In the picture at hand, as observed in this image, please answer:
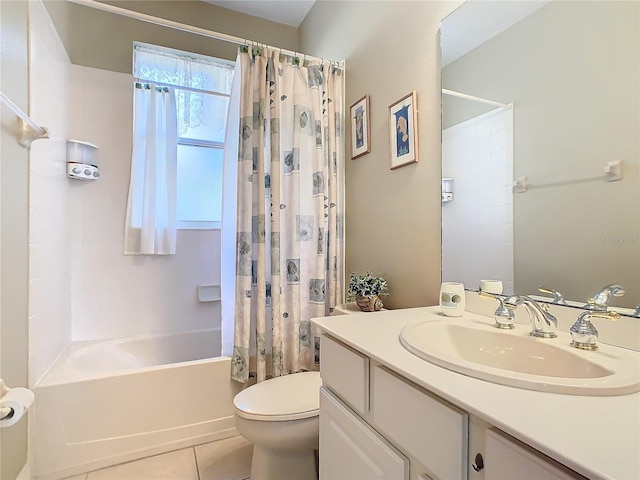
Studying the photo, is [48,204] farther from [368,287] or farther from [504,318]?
[504,318]

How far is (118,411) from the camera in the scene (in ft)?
5.38

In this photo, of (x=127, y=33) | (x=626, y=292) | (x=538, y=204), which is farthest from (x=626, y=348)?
(x=127, y=33)

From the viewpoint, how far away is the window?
7.60 feet

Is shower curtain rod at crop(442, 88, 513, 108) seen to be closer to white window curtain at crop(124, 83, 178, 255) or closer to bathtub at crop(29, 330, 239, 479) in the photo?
bathtub at crop(29, 330, 239, 479)

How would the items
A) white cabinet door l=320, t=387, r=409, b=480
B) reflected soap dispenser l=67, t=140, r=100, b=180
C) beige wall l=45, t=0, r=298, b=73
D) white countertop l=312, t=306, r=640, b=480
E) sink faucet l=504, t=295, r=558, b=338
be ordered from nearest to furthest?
white countertop l=312, t=306, r=640, b=480
white cabinet door l=320, t=387, r=409, b=480
sink faucet l=504, t=295, r=558, b=338
reflected soap dispenser l=67, t=140, r=100, b=180
beige wall l=45, t=0, r=298, b=73

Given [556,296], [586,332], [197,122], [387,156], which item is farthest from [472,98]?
[197,122]

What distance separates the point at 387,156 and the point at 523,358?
1.14 meters

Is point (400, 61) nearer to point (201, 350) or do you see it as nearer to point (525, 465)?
point (525, 465)

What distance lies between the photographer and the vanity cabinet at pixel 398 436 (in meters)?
0.53

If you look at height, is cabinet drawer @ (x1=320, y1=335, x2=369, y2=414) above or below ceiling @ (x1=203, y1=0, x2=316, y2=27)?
below

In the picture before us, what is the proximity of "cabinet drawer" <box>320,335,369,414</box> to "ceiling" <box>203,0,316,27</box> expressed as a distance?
8.19 ft

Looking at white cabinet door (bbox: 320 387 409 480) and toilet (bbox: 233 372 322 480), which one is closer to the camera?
white cabinet door (bbox: 320 387 409 480)

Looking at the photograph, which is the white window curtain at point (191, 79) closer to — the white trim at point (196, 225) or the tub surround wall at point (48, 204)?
the tub surround wall at point (48, 204)

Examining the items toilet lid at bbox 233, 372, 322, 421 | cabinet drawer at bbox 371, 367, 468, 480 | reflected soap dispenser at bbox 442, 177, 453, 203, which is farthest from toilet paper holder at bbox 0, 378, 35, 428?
reflected soap dispenser at bbox 442, 177, 453, 203
